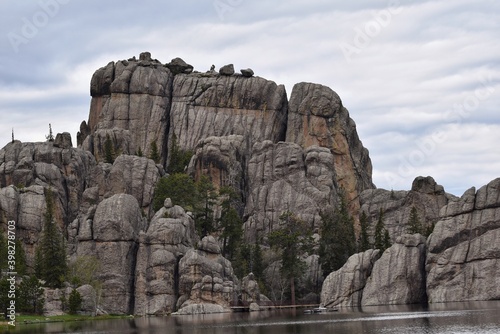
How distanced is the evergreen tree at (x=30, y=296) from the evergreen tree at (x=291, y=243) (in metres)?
42.5

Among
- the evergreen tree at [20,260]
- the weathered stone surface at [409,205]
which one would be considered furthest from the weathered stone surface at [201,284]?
the weathered stone surface at [409,205]

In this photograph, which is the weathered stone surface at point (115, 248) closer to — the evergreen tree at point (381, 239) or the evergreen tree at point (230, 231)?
the evergreen tree at point (230, 231)

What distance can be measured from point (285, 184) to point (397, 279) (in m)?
40.1

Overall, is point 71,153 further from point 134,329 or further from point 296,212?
point 134,329

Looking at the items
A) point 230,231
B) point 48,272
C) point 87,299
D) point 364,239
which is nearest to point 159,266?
point 87,299

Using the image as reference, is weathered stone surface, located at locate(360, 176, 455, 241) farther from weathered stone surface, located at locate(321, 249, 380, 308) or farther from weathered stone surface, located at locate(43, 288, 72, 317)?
weathered stone surface, located at locate(43, 288, 72, 317)

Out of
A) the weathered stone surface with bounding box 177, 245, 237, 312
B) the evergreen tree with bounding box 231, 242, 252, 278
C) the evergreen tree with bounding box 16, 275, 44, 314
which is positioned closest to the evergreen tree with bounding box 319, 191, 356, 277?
the evergreen tree with bounding box 231, 242, 252, 278

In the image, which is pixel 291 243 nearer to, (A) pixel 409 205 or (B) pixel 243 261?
(B) pixel 243 261

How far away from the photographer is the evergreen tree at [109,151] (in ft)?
634

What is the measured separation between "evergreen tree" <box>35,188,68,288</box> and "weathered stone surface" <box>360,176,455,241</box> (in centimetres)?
6064

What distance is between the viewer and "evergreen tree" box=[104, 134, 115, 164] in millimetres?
193250

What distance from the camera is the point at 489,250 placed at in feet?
500

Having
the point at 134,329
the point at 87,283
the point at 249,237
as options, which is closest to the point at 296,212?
the point at 249,237

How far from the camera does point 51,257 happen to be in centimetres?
14925
